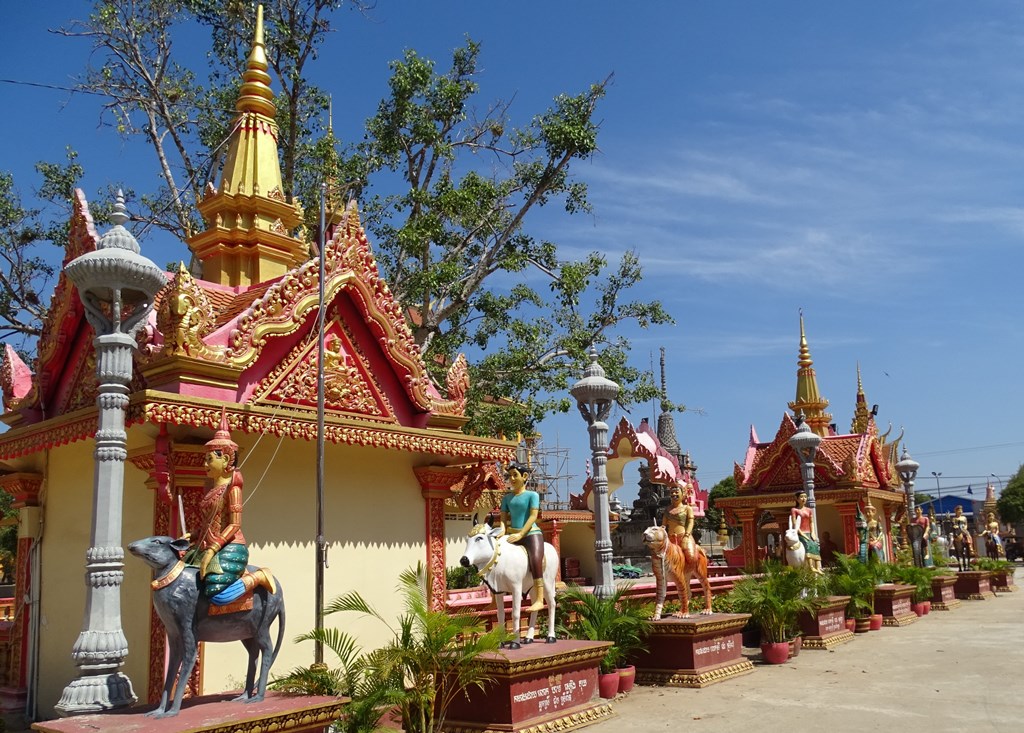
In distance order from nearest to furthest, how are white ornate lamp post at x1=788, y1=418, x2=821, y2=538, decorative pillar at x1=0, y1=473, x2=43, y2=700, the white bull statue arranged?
the white bull statue → decorative pillar at x1=0, y1=473, x2=43, y2=700 → white ornate lamp post at x1=788, y1=418, x2=821, y2=538

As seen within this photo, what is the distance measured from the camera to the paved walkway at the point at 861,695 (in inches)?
328

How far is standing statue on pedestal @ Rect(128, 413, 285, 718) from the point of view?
5914 millimetres

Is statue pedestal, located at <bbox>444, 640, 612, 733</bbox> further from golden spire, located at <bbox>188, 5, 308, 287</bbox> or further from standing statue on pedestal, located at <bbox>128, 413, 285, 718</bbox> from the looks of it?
golden spire, located at <bbox>188, 5, 308, 287</bbox>

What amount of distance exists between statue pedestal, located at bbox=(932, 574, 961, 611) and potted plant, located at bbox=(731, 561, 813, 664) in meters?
9.81

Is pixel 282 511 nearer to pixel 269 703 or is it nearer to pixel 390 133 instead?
pixel 269 703

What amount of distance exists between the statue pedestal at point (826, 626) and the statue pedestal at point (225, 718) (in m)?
10.1

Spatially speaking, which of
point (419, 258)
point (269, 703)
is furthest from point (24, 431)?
point (419, 258)

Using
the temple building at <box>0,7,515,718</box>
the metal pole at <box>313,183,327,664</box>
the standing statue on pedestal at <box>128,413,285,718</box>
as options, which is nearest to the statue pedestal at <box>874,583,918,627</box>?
the temple building at <box>0,7,515,718</box>

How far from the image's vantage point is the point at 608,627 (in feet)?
34.4

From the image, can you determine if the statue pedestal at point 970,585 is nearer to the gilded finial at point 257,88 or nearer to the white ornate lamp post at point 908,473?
the white ornate lamp post at point 908,473

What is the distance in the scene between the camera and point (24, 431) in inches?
358

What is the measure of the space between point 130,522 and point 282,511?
60.1 inches

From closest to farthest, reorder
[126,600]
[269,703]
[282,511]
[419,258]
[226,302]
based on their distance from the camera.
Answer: [269,703], [126,600], [282,511], [226,302], [419,258]

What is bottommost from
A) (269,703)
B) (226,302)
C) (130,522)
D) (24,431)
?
(269,703)
